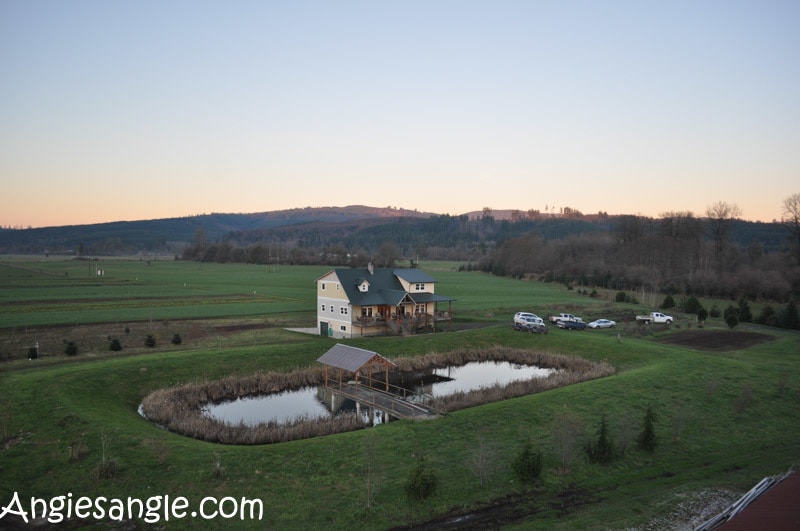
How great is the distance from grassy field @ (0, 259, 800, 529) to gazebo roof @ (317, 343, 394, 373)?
4868 millimetres

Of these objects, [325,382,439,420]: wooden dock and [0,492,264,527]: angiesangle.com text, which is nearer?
[0,492,264,527]: angiesangle.com text

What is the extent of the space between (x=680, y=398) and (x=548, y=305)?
133 ft

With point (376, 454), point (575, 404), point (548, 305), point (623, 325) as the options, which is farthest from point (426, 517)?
point (548, 305)

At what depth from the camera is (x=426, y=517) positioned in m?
15.3

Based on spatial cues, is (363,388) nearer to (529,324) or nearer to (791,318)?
(529,324)

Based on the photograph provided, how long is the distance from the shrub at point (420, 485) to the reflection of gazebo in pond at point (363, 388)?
8423 millimetres

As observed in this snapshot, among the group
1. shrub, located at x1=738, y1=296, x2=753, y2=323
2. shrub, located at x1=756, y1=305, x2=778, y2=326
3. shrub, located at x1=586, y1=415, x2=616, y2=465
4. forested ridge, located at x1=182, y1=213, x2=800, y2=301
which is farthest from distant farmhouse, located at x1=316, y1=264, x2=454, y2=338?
forested ridge, located at x1=182, y1=213, x2=800, y2=301

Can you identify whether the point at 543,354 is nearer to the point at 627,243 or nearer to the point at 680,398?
the point at 680,398

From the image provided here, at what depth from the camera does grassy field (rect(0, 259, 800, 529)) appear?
53.1ft

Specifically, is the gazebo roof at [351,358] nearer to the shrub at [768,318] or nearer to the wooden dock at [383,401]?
the wooden dock at [383,401]

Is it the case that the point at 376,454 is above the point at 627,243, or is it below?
below

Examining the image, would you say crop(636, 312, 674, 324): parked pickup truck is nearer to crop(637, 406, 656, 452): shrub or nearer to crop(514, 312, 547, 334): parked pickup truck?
crop(514, 312, 547, 334): parked pickup truck

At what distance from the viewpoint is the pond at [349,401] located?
2656cm

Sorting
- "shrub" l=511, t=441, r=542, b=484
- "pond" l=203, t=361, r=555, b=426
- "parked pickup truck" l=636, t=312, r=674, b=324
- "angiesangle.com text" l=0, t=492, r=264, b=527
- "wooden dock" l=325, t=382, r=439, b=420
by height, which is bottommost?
"pond" l=203, t=361, r=555, b=426
